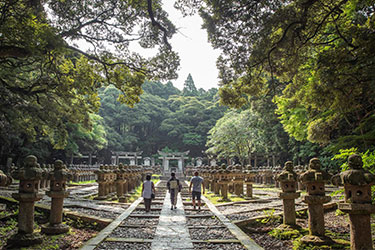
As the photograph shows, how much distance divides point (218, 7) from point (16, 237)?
274 inches

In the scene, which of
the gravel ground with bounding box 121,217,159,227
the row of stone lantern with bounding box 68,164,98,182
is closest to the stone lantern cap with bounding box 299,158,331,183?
the gravel ground with bounding box 121,217,159,227

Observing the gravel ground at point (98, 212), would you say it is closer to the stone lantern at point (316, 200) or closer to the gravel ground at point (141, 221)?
the gravel ground at point (141, 221)

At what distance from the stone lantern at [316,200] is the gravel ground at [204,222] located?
238 centimetres

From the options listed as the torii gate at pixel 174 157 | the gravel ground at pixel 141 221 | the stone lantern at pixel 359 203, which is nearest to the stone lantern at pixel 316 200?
the stone lantern at pixel 359 203

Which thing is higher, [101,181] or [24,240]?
[101,181]

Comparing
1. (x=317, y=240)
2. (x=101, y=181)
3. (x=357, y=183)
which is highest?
(x=357, y=183)

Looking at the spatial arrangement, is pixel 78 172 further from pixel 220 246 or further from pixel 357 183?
pixel 357 183

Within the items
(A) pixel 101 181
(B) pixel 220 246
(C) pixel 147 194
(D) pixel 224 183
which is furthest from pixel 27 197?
(D) pixel 224 183

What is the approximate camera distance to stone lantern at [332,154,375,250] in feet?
11.8

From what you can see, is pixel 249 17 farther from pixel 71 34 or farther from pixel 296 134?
pixel 296 134

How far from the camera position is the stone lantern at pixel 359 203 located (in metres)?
Result: 3.59

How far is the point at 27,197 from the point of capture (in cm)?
487

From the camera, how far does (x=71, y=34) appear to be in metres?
9.22

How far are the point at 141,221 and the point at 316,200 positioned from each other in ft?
14.2
